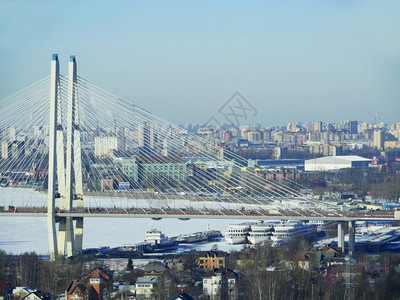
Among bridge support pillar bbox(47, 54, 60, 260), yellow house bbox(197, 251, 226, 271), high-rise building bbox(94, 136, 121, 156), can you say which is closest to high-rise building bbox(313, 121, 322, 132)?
high-rise building bbox(94, 136, 121, 156)

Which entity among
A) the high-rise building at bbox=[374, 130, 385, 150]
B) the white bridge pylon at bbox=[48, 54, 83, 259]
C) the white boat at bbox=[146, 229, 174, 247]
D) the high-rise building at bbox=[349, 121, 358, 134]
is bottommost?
the white boat at bbox=[146, 229, 174, 247]

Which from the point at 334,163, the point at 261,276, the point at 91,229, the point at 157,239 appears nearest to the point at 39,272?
the point at 261,276

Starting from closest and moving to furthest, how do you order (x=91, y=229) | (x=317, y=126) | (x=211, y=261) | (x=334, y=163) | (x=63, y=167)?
(x=211, y=261) < (x=63, y=167) < (x=91, y=229) < (x=334, y=163) < (x=317, y=126)

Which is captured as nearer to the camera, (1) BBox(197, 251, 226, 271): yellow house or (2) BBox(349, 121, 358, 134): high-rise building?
(1) BBox(197, 251, 226, 271): yellow house

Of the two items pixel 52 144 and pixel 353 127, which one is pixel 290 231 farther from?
pixel 353 127

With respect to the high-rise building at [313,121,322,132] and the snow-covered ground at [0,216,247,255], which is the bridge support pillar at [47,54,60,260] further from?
the high-rise building at [313,121,322,132]

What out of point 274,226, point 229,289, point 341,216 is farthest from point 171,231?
point 229,289

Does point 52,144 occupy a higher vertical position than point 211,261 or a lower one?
higher
